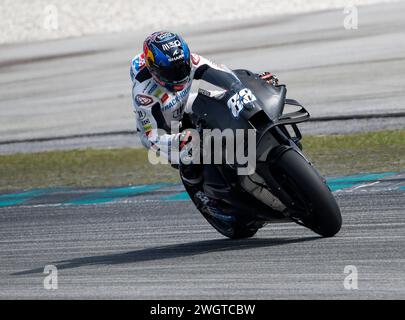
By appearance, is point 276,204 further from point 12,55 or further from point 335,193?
point 12,55

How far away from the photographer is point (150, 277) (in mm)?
6926

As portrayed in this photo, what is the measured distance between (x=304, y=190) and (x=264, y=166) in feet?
1.19

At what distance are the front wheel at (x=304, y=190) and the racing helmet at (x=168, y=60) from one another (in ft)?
3.58

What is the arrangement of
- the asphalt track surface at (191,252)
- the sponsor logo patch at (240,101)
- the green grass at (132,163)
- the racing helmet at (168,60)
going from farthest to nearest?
the green grass at (132,163) < the racing helmet at (168,60) < the sponsor logo patch at (240,101) < the asphalt track surface at (191,252)

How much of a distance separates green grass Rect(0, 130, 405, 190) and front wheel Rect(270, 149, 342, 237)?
3.68m

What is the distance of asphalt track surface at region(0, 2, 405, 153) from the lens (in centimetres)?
1595

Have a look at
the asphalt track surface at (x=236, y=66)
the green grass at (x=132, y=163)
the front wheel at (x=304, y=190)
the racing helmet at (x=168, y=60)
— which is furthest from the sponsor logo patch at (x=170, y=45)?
the asphalt track surface at (x=236, y=66)

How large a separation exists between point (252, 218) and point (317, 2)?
2228 centimetres

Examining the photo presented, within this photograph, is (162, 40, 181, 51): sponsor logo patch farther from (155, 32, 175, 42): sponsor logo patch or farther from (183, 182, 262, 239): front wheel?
(183, 182, 262, 239): front wheel

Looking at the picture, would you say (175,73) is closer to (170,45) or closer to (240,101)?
(170,45)

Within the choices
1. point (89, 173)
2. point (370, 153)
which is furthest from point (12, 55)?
point (370, 153)

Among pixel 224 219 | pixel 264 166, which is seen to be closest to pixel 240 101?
pixel 264 166

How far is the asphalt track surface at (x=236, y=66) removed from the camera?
1595cm

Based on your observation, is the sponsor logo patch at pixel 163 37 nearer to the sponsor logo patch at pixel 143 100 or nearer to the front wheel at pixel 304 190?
the sponsor logo patch at pixel 143 100
